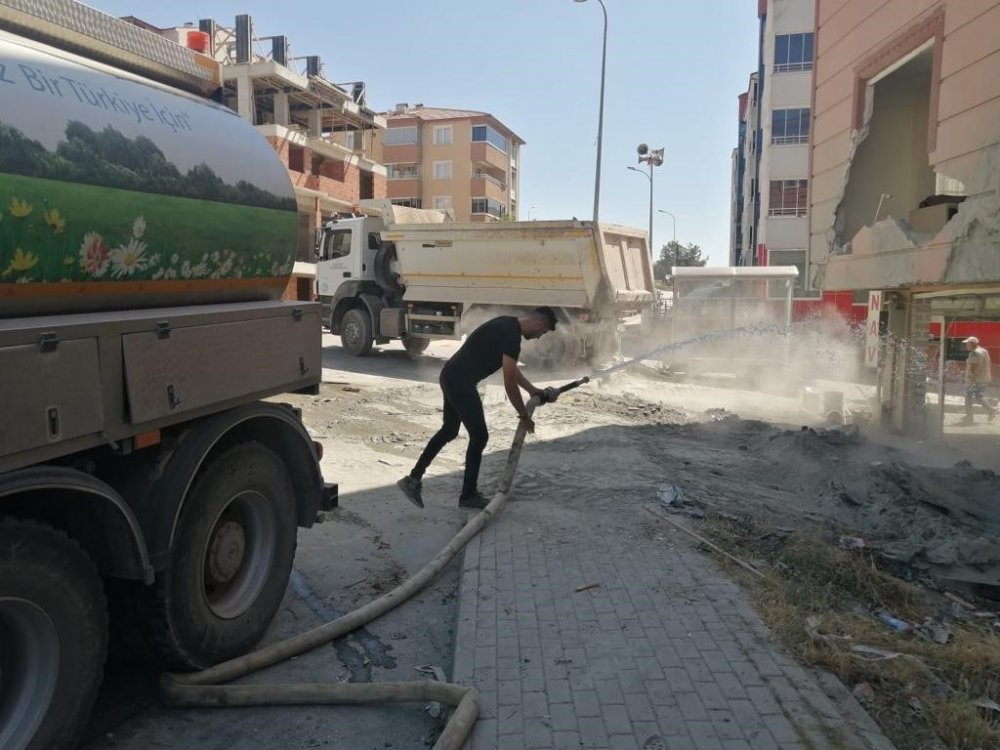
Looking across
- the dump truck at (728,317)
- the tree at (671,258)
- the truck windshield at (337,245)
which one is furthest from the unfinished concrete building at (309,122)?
the tree at (671,258)

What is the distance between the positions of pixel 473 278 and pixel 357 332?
305cm

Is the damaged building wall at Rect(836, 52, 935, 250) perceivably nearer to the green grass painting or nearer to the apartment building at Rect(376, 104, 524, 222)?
the green grass painting

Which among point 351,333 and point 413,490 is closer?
point 413,490

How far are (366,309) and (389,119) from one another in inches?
1690

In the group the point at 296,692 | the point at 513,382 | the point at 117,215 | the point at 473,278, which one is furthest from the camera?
the point at 473,278

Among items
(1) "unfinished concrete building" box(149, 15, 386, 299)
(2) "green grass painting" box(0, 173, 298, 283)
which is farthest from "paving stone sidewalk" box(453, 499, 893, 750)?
(1) "unfinished concrete building" box(149, 15, 386, 299)

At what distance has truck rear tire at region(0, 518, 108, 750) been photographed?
2.34 metres

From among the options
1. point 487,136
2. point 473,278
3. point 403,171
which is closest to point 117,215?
point 473,278

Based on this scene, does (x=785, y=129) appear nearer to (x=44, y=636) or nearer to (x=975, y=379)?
(x=975, y=379)

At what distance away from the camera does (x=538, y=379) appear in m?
13.6

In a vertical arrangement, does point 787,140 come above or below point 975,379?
above

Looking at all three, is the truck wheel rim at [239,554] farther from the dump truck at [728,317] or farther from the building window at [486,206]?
the building window at [486,206]

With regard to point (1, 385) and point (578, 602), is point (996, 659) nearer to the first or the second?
point (578, 602)

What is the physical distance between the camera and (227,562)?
3.58m
